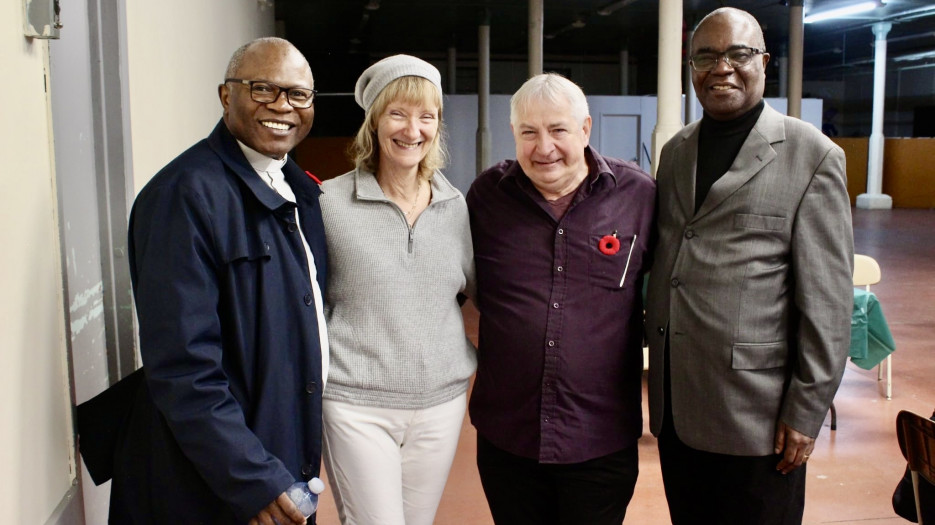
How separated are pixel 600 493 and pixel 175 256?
4.09 ft

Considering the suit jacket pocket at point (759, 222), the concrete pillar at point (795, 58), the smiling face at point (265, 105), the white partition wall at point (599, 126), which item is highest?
the concrete pillar at point (795, 58)

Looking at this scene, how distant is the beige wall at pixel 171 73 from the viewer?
2648 mm

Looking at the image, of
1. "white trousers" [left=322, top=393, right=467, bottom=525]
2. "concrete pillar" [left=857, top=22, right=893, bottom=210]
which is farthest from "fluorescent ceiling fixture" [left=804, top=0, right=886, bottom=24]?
"white trousers" [left=322, top=393, right=467, bottom=525]

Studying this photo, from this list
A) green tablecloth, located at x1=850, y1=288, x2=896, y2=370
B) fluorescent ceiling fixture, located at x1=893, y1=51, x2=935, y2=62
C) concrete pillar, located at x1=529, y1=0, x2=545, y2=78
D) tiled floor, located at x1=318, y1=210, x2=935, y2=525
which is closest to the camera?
tiled floor, located at x1=318, y1=210, x2=935, y2=525

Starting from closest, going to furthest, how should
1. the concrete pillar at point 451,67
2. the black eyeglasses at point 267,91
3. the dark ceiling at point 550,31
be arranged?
the black eyeglasses at point 267,91 → the dark ceiling at point 550,31 → the concrete pillar at point 451,67

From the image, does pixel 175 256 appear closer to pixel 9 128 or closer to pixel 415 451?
pixel 9 128

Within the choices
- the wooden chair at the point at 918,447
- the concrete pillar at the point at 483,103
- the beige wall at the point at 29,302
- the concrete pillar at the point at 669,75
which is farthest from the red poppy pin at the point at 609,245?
the concrete pillar at the point at 483,103

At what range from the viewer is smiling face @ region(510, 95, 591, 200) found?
202cm

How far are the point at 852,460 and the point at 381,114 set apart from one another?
326cm

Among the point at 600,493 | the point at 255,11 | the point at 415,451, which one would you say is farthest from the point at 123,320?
the point at 255,11

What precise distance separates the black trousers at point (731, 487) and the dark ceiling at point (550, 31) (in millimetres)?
13016

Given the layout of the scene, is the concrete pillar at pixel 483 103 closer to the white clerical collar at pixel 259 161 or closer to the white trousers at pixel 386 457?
the white trousers at pixel 386 457

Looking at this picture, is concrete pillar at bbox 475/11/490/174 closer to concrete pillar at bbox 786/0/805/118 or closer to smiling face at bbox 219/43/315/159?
concrete pillar at bbox 786/0/805/118

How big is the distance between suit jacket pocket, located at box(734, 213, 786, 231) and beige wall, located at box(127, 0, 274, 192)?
1.78 m
